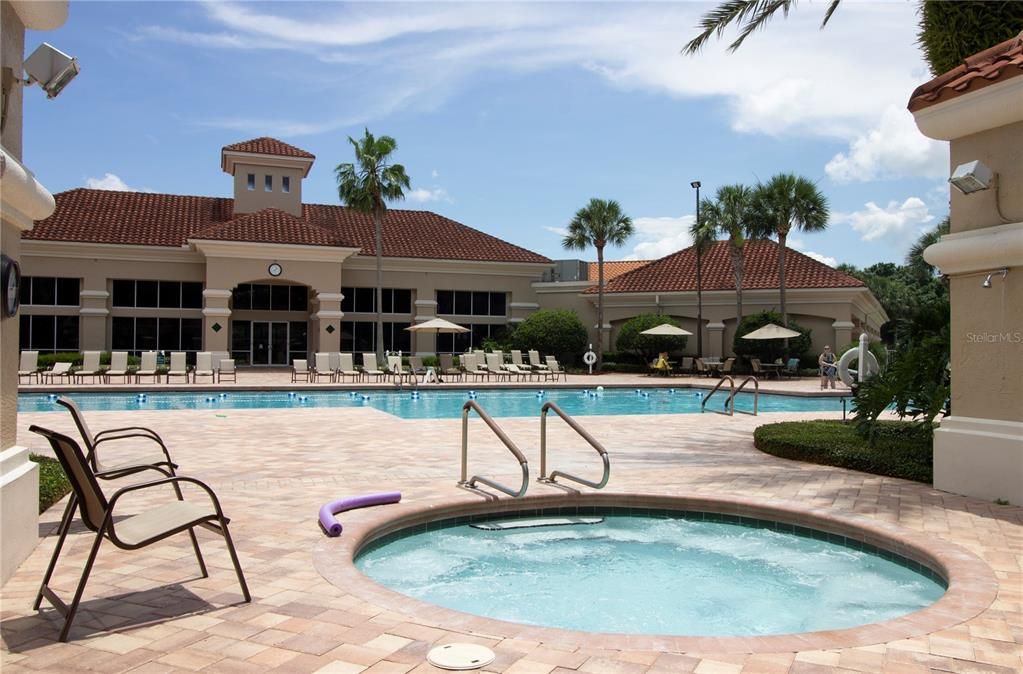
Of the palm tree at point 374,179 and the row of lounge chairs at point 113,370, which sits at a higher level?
the palm tree at point 374,179

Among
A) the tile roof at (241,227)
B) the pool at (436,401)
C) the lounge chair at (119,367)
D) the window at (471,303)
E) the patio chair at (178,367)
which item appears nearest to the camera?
the pool at (436,401)

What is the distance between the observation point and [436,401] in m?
22.5

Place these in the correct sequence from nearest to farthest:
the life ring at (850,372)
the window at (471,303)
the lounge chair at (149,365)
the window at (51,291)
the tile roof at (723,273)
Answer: the life ring at (850,372)
the lounge chair at (149,365)
the window at (51,291)
the tile roof at (723,273)
the window at (471,303)

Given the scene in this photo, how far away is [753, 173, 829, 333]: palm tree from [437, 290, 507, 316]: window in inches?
482

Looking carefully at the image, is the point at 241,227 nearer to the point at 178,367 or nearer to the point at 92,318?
the point at 92,318

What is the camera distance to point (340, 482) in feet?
28.0

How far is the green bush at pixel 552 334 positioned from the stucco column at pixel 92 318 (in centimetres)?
1619

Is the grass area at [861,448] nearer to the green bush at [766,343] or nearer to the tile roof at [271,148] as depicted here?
the green bush at [766,343]

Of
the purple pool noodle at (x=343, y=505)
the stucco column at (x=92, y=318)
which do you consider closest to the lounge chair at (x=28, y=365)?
the stucco column at (x=92, y=318)

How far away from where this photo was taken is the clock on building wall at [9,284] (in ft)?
16.7

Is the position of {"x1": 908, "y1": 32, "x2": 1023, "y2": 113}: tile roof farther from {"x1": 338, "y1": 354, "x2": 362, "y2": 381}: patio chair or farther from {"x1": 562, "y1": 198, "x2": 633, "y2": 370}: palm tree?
{"x1": 562, "y1": 198, "x2": 633, "y2": 370}: palm tree

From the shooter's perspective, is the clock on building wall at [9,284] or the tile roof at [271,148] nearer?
the clock on building wall at [9,284]

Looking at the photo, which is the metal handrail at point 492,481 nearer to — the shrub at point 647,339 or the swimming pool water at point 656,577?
the swimming pool water at point 656,577

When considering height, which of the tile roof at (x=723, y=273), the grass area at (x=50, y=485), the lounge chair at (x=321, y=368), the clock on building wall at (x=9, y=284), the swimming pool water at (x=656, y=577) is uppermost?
the tile roof at (x=723, y=273)
